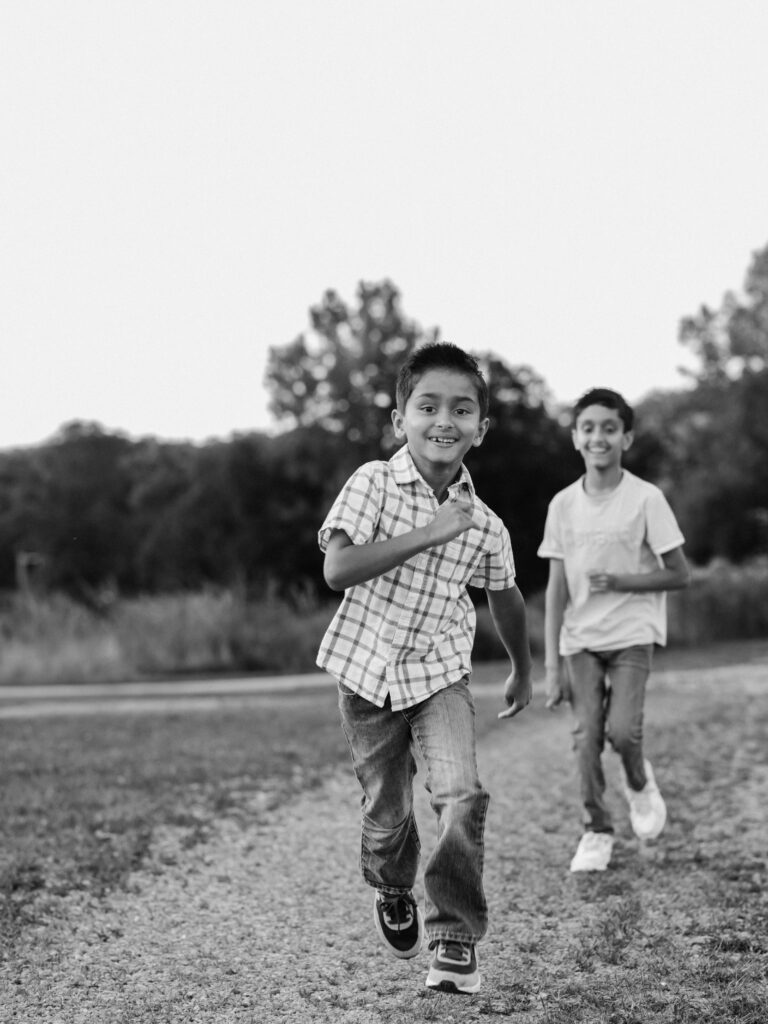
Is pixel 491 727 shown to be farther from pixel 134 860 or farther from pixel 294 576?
pixel 294 576

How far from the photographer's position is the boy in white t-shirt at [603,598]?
5.43 metres

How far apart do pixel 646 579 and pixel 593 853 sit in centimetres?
120

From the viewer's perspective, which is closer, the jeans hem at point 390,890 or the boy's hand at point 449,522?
the boy's hand at point 449,522

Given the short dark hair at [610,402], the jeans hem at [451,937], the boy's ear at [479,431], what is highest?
the short dark hair at [610,402]

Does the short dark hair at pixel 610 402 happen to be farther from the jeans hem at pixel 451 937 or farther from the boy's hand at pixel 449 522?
the jeans hem at pixel 451 937

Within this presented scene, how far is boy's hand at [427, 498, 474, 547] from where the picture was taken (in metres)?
3.48

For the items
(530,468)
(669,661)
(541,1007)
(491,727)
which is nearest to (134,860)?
(541,1007)

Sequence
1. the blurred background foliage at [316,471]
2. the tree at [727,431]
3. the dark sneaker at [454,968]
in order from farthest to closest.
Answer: the tree at [727,431]
the blurred background foliage at [316,471]
the dark sneaker at [454,968]

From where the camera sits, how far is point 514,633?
407 cm

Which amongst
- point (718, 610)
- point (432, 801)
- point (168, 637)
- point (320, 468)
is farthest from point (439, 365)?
point (320, 468)

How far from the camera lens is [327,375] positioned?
2939cm

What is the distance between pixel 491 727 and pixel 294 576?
19963 millimetres

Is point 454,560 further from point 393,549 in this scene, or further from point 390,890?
point 390,890

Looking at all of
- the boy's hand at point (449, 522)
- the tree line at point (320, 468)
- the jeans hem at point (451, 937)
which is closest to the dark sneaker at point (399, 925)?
the jeans hem at point (451, 937)
